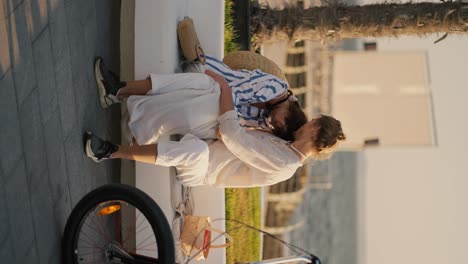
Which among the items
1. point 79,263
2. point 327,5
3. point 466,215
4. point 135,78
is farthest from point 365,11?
point 79,263

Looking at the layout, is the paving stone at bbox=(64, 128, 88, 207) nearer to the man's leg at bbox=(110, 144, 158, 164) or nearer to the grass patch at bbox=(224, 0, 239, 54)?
the man's leg at bbox=(110, 144, 158, 164)

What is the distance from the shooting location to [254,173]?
4.74 meters

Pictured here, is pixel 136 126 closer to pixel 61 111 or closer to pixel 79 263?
pixel 61 111

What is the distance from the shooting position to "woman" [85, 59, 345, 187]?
14.8 ft

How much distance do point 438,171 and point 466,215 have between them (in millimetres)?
622

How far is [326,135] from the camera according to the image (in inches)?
177

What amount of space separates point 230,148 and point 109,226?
86cm

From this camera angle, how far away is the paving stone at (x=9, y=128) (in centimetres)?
343

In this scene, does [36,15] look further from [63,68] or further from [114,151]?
[114,151]

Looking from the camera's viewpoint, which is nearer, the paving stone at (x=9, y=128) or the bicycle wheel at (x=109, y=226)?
the paving stone at (x=9, y=128)

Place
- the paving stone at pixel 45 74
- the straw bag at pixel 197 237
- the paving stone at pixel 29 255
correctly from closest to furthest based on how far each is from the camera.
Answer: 1. the paving stone at pixel 29 255
2. the paving stone at pixel 45 74
3. the straw bag at pixel 197 237

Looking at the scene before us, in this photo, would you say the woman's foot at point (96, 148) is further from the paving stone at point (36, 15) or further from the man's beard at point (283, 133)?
the man's beard at point (283, 133)

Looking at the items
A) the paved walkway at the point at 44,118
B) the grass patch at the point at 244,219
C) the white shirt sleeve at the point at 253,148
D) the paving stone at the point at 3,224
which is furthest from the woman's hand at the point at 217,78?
the grass patch at the point at 244,219

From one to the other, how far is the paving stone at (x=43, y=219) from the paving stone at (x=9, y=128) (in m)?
0.27
